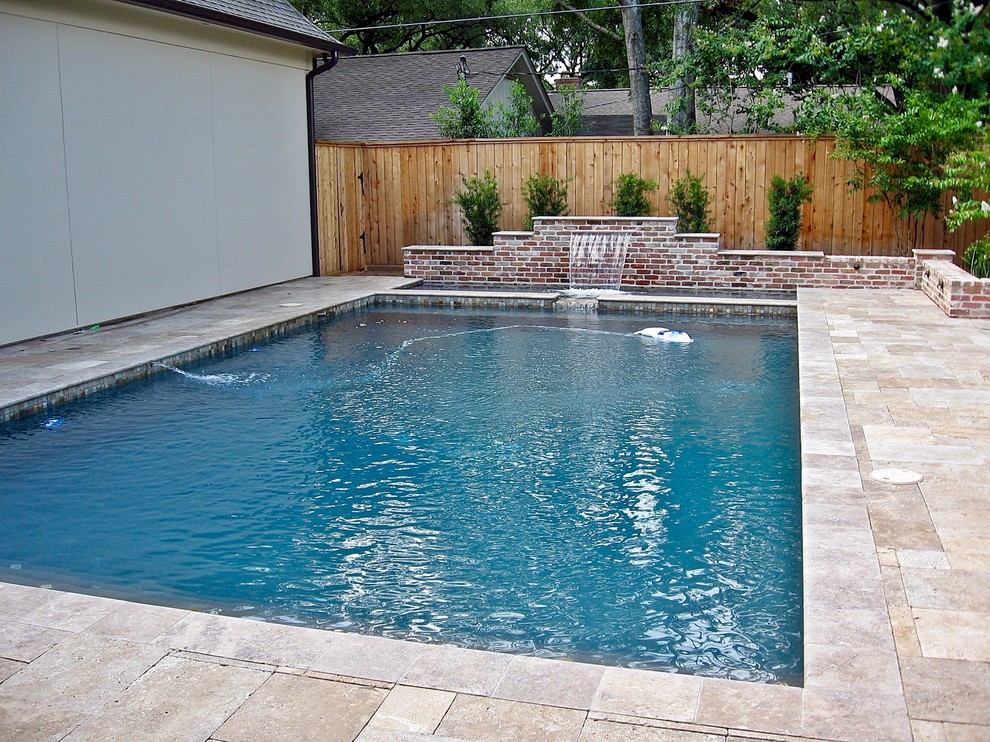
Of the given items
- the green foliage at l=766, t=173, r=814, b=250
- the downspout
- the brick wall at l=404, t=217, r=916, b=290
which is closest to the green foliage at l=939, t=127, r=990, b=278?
the brick wall at l=404, t=217, r=916, b=290

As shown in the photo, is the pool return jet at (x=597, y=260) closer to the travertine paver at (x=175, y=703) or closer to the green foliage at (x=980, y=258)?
the green foliage at (x=980, y=258)

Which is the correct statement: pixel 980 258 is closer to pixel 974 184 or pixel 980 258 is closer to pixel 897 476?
pixel 974 184

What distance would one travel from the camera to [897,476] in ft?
14.9

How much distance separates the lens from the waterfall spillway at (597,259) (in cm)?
1236

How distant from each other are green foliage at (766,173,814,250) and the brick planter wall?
0.66m

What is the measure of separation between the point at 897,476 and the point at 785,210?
8.23 metres

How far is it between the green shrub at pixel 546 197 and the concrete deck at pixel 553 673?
9204mm

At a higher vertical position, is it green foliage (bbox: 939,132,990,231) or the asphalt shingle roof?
the asphalt shingle roof

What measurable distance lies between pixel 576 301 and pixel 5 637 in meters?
8.37

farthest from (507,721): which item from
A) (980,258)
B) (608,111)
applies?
(608,111)

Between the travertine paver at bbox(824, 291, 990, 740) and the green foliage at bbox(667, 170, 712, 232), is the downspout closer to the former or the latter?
the green foliage at bbox(667, 170, 712, 232)

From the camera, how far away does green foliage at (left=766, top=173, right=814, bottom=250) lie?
12180 mm

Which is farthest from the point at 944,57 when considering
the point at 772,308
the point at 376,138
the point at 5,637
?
the point at 5,637

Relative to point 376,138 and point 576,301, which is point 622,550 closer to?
point 576,301
